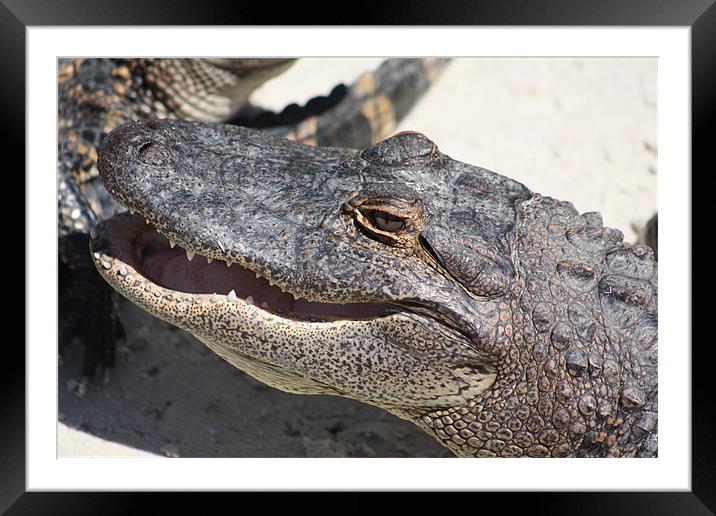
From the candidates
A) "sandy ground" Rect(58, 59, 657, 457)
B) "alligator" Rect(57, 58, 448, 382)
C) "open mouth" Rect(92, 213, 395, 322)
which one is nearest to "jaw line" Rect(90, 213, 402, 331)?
"open mouth" Rect(92, 213, 395, 322)

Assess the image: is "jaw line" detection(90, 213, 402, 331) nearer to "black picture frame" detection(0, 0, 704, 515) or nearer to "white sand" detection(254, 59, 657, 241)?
"black picture frame" detection(0, 0, 704, 515)

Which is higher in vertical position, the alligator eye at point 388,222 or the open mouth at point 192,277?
the alligator eye at point 388,222

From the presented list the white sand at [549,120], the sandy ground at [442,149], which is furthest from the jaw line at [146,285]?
the white sand at [549,120]

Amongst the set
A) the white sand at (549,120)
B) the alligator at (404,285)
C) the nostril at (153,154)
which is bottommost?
the alligator at (404,285)

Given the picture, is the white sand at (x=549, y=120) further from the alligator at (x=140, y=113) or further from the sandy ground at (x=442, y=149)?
the alligator at (x=140, y=113)

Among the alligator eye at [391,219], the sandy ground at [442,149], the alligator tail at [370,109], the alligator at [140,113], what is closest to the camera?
the alligator eye at [391,219]
